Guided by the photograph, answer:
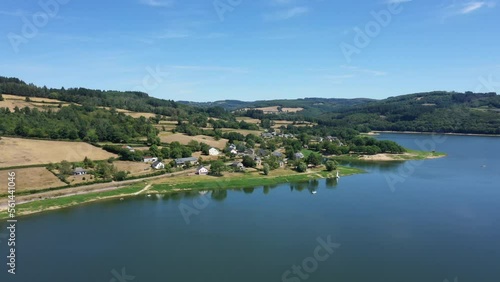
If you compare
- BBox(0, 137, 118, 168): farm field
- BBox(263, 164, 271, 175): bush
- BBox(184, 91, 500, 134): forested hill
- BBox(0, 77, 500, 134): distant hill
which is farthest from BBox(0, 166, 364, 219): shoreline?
BBox(184, 91, 500, 134): forested hill

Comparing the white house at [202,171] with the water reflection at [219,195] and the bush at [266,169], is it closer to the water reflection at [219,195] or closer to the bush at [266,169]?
the water reflection at [219,195]

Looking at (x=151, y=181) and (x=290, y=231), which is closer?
(x=290, y=231)

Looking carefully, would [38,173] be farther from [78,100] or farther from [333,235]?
[78,100]

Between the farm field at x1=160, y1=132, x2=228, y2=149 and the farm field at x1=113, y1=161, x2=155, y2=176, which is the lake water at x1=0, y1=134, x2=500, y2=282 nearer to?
the farm field at x1=113, y1=161, x2=155, y2=176

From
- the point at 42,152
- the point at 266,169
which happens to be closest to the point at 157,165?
the point at 266,169

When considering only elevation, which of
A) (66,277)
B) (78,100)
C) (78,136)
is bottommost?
(66,277)

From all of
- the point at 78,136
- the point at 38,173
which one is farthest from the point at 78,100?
the point at 38,173

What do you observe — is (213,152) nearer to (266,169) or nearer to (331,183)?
(266,169)
